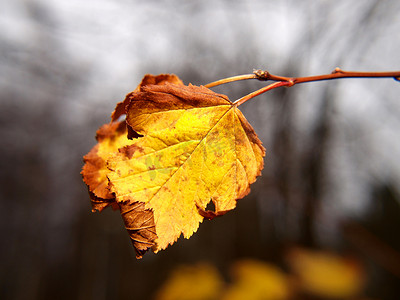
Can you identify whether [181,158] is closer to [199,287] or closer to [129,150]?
[129,150]

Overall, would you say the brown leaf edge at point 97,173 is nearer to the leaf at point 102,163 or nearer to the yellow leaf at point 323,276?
the leaf at point 102,163

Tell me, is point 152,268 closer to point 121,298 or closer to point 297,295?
point 121,298

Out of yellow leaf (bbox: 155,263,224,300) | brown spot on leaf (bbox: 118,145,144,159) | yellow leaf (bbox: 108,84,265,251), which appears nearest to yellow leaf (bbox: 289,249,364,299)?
yellow leaf (bbox: 155,263,224,300)

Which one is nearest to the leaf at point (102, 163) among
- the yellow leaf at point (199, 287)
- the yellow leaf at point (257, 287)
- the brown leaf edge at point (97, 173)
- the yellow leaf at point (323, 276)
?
the brown leaf edge at point (97, 173)

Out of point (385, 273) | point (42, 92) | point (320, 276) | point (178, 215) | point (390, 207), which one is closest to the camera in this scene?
point (178, 215)

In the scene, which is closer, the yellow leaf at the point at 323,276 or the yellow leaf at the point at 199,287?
the yellow leaf at the point at 323,276

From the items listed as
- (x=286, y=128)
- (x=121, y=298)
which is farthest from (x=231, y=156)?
(x=121, y=298)

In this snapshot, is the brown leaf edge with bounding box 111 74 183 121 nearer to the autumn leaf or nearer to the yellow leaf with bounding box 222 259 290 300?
the autumn leaf

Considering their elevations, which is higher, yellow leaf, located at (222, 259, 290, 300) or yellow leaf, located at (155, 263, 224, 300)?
yellow leaf, located at (222, 259, 290, 300)
